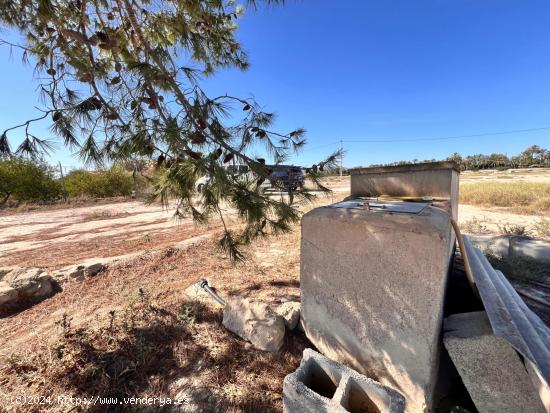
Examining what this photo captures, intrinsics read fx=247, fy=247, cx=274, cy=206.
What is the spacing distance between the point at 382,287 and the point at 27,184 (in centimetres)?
1766

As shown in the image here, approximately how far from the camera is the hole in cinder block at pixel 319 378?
1589mm

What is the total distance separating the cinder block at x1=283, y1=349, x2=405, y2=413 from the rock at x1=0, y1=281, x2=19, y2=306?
3.49 metres

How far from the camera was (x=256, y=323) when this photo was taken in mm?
2125

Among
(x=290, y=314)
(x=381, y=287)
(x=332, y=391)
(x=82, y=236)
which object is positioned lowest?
(x=332, y=391)

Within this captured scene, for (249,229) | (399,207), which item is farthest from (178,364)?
(399,207)

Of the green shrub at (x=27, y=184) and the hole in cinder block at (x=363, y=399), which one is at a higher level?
the green shrub at (x=27, y=184)

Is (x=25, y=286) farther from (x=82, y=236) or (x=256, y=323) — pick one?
(x=82, y=236)

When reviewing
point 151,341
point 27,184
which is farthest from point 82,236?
point 27,184

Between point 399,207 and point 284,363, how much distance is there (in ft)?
4.95

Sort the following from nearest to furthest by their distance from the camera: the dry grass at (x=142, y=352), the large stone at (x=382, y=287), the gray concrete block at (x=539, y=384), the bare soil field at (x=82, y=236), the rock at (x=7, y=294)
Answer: the gray concrete block at (x=539, y=384)
the large stone at (x=382, y=287)
the dry grass at (x=142, y=352)
the rock at (x=7, y=294)
the bare soil field at (x=82, y=236)

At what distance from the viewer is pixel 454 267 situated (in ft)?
9.31

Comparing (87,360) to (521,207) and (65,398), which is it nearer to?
(65,398)

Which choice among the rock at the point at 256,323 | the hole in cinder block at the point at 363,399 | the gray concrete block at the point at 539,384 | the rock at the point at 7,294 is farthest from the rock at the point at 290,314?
the rock at the point at 7,294

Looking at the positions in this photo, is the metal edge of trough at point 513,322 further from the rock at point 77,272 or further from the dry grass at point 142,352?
the rock at point 77,272
